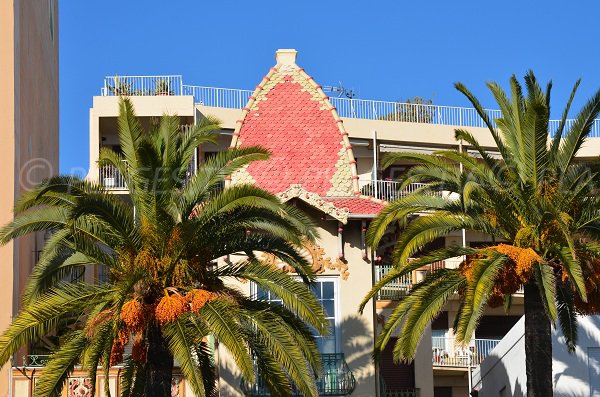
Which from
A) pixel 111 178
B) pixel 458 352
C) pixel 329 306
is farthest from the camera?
pixel 458 352

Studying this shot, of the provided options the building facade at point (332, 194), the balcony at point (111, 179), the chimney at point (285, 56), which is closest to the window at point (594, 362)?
the building facade at point (332, 194)

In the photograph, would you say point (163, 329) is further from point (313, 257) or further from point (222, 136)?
point (222, 136)

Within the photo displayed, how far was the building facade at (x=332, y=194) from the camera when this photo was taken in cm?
3022

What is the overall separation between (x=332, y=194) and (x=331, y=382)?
5.24 meters

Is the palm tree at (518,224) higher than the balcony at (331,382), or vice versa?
the palm tree at (518,224)

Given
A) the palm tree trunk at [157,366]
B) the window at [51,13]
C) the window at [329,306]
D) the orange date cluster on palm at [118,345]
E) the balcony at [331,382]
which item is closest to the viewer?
the orange date cluster on palm at [118,345]

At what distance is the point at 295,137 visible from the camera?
112 ft

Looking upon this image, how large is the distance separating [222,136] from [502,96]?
1907 centimetres

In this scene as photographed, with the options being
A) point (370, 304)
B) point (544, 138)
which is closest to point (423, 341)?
point (370, 304)

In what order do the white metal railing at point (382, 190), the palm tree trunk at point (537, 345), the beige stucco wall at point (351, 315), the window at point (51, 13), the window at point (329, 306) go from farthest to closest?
the white metal railing at point (382, 190), the window at point (51, 13), the window at point (329, 306), the beige stucco wall at point (351, 315), the palm tree trunk at point (537, 345)

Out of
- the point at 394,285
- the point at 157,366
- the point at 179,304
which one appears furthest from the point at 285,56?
the point at 179,304

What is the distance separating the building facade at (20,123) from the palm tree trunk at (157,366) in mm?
5332

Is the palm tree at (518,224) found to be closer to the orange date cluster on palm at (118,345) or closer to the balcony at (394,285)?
the orange date cluster on palm at (118,345)

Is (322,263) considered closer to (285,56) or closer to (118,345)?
(285,56)
